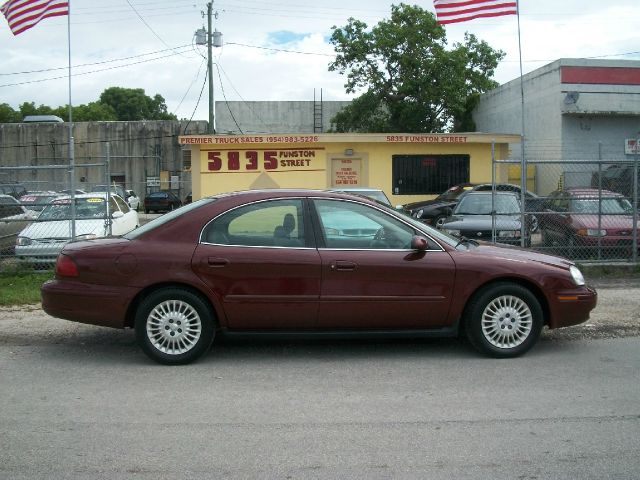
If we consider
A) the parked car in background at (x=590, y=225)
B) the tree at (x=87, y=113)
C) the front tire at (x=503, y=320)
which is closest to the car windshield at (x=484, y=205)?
the parked car in background at (x=590, y=225)

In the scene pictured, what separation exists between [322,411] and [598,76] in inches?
928

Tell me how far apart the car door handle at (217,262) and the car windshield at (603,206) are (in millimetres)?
7307

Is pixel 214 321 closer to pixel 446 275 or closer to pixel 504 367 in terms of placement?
pixel 446 275

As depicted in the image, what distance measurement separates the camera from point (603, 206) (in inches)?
459

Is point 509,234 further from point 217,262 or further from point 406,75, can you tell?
point 406,75

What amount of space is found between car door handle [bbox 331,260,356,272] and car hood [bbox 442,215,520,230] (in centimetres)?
725

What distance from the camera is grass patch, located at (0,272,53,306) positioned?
914 centimetres

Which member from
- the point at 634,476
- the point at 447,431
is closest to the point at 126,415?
the point at 447,431

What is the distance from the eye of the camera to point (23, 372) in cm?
613

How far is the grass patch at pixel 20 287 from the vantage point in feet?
30.0

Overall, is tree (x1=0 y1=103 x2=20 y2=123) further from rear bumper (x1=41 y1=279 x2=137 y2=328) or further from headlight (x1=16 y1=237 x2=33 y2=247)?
rear bumper (x1=41 y1=279 x2=137 y2=328)

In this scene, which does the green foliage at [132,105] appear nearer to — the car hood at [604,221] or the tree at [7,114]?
the tree at [7,114]

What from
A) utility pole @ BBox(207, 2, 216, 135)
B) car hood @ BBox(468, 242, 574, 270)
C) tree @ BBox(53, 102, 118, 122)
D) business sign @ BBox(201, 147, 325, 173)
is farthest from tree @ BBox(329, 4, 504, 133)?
tree @ BBox(53, 102, 118, 122)

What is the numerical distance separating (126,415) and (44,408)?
67cm
